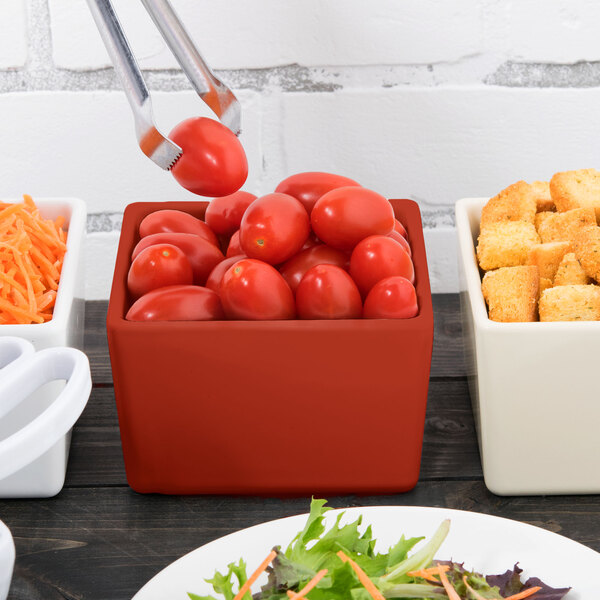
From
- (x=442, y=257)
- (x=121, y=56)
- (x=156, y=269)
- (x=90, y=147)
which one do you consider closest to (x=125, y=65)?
(x=121, y=56)

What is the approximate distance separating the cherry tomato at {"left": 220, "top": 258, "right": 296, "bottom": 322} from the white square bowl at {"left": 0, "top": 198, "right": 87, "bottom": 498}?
0.14 m

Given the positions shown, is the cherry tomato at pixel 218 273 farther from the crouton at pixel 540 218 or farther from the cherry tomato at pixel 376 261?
the crouton at pixel 540 218

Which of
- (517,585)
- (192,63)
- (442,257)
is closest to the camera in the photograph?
(517,585)

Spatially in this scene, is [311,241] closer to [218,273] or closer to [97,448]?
[218,273]

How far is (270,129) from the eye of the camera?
3.66 ft

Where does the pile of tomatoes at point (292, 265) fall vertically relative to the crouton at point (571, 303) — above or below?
above

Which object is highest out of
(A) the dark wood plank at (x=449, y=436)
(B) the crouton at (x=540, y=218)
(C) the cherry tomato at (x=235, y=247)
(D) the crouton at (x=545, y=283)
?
(C) the cherry tomato at (x=235, y=247)

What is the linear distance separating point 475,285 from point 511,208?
112mm

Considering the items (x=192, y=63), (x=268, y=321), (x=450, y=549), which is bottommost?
(x=450, y=549)

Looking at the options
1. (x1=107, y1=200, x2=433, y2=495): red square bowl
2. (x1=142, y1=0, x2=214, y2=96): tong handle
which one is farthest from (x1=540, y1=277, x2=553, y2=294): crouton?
(x1=142, y1=0, x2=214, y2=96): tong handle

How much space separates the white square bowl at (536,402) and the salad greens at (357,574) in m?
0.13

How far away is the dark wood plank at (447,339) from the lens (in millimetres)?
949

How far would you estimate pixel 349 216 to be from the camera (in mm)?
750

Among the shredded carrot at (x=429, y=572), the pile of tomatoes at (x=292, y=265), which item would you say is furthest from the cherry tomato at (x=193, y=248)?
the shredded carrot at (x=429, y=572)
